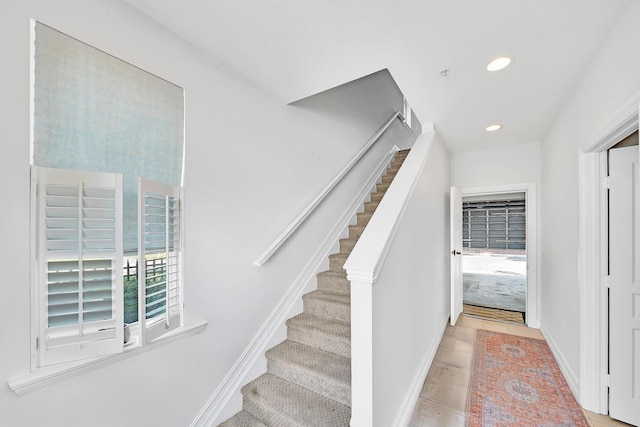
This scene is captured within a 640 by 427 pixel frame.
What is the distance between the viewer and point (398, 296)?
1.65 meters

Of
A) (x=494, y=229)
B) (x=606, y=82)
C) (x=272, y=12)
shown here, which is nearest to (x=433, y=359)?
(x=606, y=82)

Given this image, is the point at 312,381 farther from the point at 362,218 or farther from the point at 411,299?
the point at 362,218

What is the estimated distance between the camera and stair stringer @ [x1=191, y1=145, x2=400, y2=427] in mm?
1708

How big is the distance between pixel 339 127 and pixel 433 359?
2.58 meters

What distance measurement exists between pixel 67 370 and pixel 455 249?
11.8 ft

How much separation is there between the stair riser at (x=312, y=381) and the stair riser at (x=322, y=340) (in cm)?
23

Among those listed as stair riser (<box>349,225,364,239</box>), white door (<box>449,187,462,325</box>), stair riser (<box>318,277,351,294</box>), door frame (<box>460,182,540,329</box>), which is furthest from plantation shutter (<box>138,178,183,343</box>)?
door frame (<box>460,182,540,329</box>)

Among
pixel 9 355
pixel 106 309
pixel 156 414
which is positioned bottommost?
pixel 156 414

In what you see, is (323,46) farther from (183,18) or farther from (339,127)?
(339,127)

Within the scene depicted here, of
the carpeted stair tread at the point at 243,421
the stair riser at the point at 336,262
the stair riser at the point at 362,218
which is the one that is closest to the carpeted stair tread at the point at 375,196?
the stair riser at the point at 362,218

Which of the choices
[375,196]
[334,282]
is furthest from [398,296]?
[375,196]

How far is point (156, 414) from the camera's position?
1404 millimetres

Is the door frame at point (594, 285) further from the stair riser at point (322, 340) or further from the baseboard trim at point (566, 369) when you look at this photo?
the stair riser at point (322, 340)

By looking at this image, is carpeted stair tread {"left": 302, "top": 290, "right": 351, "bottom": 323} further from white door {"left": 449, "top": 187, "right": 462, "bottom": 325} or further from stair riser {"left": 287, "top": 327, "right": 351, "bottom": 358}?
white door {"left": 449, "top": 187, "right": 462, "bottom": 325}
